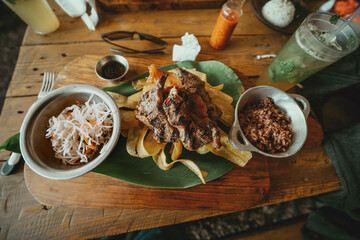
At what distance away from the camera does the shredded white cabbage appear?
1.21 metres

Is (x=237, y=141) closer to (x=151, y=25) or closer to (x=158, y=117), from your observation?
(x=158, y=117)

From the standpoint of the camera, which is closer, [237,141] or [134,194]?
[237,141]

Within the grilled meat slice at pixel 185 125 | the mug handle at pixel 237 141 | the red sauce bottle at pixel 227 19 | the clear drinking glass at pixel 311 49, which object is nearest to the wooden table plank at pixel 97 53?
the red sauce bottle at pixel 227 19

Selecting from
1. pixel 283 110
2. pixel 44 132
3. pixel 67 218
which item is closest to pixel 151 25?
pixel 44 132

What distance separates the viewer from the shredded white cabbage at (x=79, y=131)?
1.21 meters

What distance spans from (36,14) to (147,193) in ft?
7.08

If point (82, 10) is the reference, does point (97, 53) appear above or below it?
below

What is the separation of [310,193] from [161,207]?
131 centimetres

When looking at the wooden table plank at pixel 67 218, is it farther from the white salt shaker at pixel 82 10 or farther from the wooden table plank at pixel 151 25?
the white salt shaker at pixel 82 10

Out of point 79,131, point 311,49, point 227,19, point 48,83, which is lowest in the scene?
point 48,83

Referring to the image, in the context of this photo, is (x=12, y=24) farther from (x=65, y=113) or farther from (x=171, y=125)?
(x=171, y=125)

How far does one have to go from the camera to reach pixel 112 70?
1.63 meters

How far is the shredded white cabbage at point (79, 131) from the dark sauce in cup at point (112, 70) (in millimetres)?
418

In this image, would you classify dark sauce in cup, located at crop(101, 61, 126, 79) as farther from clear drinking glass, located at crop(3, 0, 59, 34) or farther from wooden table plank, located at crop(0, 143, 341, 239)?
wooden table plank, located at crop(0, 143, 341, 239)
